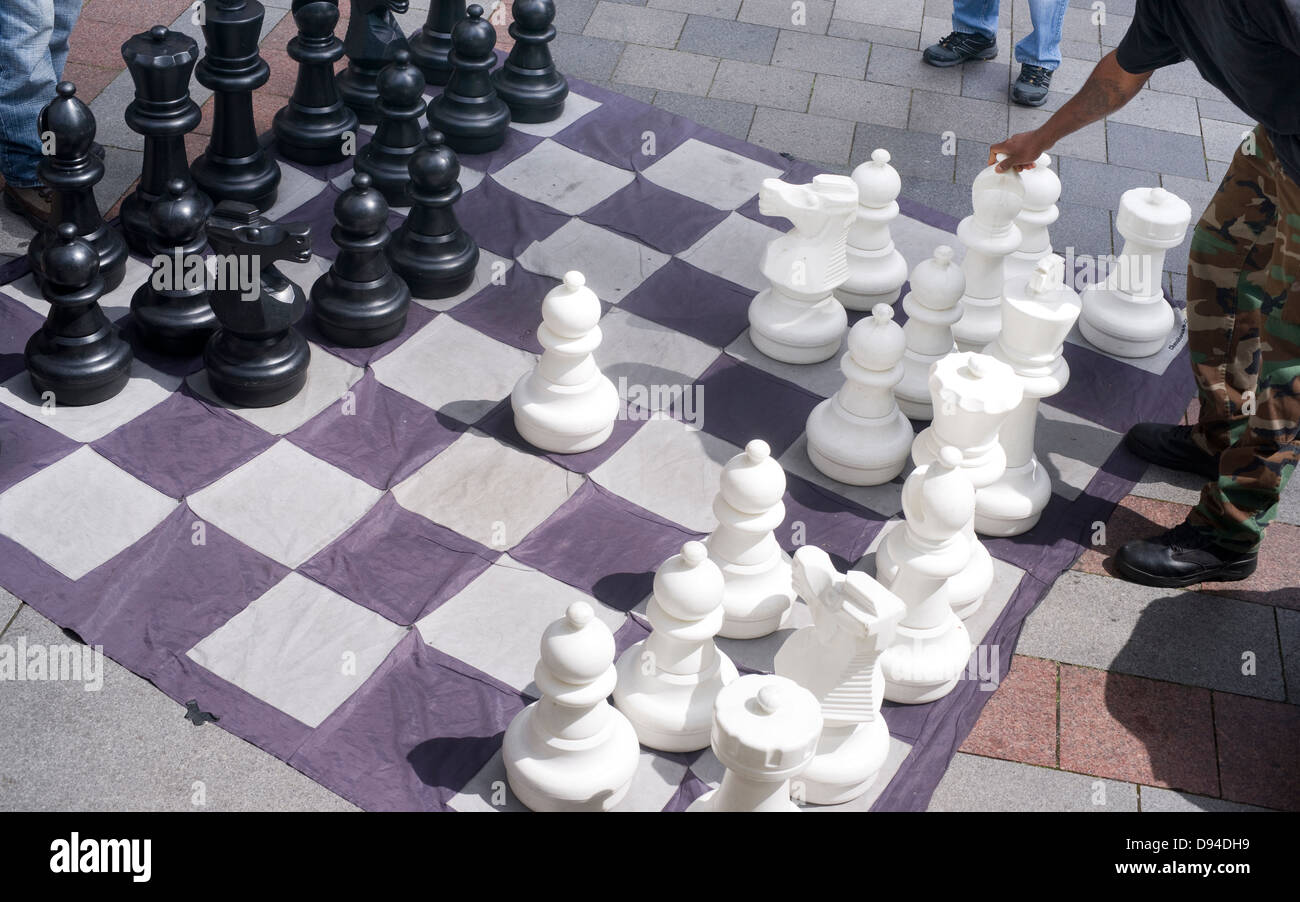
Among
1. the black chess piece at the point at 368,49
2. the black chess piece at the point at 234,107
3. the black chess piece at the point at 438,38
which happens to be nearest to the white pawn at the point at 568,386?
the black chess piece at the point at 234,107

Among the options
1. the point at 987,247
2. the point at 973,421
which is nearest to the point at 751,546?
the point at 973,421

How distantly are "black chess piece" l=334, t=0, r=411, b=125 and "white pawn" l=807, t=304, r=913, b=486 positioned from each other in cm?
135

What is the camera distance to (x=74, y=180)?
2436 millimetres

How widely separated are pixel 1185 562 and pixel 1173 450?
325 millimetres

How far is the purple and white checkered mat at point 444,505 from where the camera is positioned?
6.39 feet

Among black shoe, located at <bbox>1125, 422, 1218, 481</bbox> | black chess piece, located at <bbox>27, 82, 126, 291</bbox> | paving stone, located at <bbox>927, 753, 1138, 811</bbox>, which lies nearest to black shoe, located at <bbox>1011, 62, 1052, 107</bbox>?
black shoe, located at <bbox>1125, 422, 1218, 481</bbox>

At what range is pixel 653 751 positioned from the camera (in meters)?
1.92

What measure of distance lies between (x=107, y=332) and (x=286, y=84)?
1.34 m

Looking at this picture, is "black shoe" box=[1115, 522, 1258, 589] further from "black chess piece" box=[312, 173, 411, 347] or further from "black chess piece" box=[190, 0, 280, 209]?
"black chess piece" box=[190, 0, 280, 209]

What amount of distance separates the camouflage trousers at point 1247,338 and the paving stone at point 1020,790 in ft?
1.84

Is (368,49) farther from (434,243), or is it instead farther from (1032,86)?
(1032,86)

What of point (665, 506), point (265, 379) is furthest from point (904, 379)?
point (265, 379)

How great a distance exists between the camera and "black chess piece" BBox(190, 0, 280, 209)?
271 cm

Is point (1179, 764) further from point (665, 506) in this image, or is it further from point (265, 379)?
point (265, 379)
